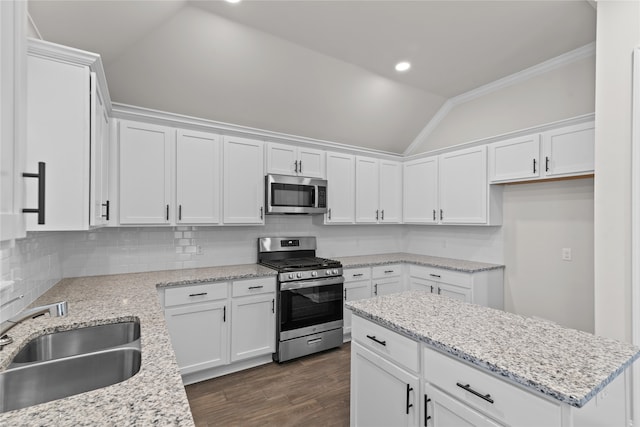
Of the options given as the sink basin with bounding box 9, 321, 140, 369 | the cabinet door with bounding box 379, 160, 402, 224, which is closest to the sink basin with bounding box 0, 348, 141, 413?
the sink basin with bounding box 9, 321, 140, 369

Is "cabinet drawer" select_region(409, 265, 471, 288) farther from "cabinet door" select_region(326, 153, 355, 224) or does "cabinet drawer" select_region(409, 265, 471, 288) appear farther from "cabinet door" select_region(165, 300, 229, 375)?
"cabinet door" select_region(165, 300, 229, 375)

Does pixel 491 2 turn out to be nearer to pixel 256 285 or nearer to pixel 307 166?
pixel 307 166

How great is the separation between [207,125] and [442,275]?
309 cm

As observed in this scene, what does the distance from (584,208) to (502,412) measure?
9.02ft

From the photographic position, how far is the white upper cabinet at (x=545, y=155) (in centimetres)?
280

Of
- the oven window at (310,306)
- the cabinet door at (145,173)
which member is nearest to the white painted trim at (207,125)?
the cabinet door at (145,173)

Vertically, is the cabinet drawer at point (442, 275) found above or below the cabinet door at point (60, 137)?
below

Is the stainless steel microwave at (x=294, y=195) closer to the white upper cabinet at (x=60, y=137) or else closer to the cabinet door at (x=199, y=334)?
the cabinet door at (x=199, y=334)

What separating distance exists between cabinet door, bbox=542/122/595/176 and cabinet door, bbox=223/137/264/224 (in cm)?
291

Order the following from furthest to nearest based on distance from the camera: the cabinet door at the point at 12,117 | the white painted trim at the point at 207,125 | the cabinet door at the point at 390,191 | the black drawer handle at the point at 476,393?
the cabinet door at the point at 390,191 < the white painted trim at the point at 207,125 < the black drawer handle at the point at 476,393 < the cabinet door at the point at 12,117

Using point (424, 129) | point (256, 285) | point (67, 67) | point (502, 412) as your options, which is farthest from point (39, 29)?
point (424, 129)

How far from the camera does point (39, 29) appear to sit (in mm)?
1964

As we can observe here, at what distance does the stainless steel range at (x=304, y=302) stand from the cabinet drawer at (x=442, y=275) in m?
1.10

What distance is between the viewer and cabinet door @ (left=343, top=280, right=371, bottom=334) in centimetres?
363
